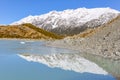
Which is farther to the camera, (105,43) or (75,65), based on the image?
(105,43)

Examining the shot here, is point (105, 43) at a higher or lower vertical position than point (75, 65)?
higher

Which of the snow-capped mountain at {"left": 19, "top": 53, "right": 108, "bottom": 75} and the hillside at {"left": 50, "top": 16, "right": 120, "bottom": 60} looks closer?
the snow-capped mountain at {"left": 19, "top": 53, "right": 108, "bottom": 75}

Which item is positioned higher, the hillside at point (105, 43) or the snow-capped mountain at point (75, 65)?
the hillside at point (105, 43)

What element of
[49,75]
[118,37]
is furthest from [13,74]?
[118,37]

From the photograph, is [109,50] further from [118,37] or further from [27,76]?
[27,76]

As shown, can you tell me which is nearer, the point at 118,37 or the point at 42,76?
the point at 42,76

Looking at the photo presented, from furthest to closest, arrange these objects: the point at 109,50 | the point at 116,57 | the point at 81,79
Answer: the point at 109,50 → the point at 116,57 → the point at 81,79

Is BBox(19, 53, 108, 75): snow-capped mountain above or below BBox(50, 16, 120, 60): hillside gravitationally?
below

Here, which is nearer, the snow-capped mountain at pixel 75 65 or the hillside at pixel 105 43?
the snow-capped mountain at pixel 75 65

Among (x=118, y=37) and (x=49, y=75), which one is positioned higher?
(x=118, y=37)

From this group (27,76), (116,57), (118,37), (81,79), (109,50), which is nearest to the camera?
(81,79)
